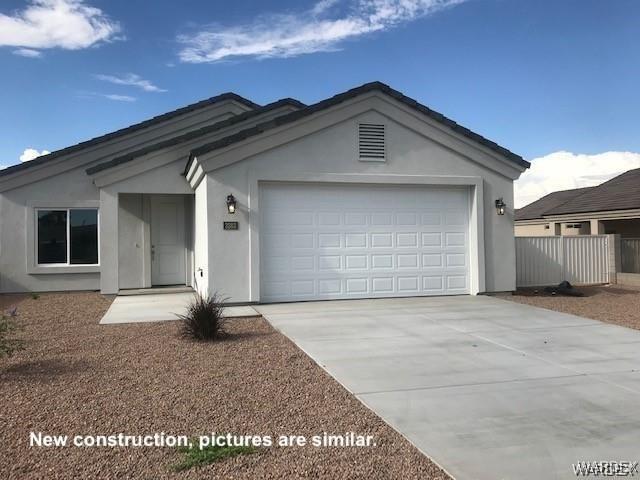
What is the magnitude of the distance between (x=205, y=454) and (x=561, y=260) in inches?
565

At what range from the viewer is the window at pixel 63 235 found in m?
15.2

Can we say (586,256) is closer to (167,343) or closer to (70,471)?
(167,343)

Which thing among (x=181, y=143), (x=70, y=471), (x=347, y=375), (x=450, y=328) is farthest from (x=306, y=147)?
(x=70, y=471)

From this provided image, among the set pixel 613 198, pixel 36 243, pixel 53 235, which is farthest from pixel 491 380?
pixel 613 198

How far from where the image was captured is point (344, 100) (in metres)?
12.0

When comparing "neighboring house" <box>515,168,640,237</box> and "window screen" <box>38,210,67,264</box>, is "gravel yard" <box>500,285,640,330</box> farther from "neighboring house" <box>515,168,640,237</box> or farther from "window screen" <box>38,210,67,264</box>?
"window screen" <box>38,210,67,264</box>

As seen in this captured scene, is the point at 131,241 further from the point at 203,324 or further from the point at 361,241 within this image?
the point at 203,324

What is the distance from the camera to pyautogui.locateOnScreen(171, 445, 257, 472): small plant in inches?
150

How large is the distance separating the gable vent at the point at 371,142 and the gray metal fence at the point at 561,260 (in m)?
5.46

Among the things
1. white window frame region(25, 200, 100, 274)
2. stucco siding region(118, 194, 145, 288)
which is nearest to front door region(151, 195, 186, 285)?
stucco siding region(118, 194, 145, 288)

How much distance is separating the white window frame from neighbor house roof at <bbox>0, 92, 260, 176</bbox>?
1144 millimetres

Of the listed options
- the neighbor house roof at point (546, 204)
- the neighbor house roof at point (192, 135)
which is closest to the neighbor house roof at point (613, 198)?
the neighbor house roof at point (546, 204)

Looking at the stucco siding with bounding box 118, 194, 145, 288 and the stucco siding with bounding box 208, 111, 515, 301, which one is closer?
the stucco siding with bounding box 208, 111, 515, 301

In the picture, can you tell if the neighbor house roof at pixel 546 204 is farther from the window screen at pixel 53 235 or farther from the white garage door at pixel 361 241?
the window screen at pixel 53 235
